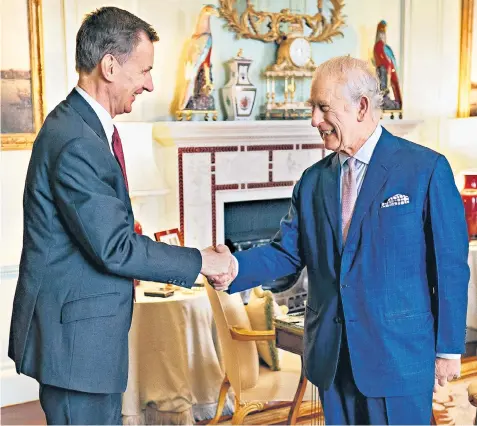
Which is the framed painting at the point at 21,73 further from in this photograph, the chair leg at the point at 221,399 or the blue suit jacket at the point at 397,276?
the blue suit jacket at the point at 397,276

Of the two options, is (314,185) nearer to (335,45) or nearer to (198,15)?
(198,15)

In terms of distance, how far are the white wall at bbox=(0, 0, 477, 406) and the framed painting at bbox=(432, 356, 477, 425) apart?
6.62ft

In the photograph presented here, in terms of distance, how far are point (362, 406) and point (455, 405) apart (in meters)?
2.19

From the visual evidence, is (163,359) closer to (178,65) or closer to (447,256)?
(178,65)

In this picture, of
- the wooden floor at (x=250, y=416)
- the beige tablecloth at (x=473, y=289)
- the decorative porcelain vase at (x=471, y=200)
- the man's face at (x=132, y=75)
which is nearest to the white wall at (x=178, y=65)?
the wooden floor at (x=250, y=416)

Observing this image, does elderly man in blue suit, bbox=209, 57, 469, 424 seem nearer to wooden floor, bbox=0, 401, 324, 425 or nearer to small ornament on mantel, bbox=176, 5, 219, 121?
wooden floor, bbox=0, 401, 324, 425

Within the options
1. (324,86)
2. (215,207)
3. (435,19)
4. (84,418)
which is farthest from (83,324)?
(435,19)

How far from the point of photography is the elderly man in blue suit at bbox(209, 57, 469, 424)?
202cm

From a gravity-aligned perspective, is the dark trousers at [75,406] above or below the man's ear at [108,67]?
below

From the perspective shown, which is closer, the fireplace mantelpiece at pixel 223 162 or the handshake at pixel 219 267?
the handshake at pixel 219 267

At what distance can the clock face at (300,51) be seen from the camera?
523 centimetres

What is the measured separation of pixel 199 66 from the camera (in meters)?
4.77

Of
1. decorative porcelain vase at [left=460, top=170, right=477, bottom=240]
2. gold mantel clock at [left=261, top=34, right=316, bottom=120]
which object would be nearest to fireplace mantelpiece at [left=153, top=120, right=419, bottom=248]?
gold mantel clock at [left=261, top=34, right=316, bottom=120]

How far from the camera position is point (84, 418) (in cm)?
198
